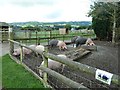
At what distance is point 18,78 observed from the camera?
24.7 ft

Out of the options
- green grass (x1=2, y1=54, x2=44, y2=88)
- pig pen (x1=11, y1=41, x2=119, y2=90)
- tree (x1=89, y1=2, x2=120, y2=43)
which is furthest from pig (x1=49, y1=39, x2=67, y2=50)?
tree (x1=89, y1=2, x2=120, y2=43)

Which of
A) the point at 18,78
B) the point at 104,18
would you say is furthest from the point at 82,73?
the point at 104,18

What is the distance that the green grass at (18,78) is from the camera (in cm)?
668

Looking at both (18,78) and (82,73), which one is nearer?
(18,78)

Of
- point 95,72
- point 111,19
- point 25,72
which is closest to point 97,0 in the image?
point 111,19

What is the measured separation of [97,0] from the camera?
63.2 ft

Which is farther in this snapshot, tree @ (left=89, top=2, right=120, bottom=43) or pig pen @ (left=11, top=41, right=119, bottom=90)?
tree @ (left=89, top=2, right=120, bottom=43)

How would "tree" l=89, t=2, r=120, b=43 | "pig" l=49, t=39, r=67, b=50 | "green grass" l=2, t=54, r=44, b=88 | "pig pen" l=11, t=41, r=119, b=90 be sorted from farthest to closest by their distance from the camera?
"tree" l=89, t=2, r=120, b=43 < "pig" l=49, t=39, r=67, b=50 < "green grass" l=2, t=54, r=44, b=88 < "pig pen" l=11, t=41, r=119, b=90

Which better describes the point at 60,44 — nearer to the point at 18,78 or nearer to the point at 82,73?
the point at 82,73

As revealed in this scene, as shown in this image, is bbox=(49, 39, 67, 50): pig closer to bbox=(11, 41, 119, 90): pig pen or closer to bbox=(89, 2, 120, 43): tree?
bbox=(11, 41, 119, 90): pig pen

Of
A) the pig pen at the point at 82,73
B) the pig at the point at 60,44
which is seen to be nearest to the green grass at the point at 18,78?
the pig pen at the point at 82,73

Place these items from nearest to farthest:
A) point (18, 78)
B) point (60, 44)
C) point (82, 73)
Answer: point (18, 78)
point (82, 73)
point (60, 44)

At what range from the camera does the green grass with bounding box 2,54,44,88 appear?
6680 millimetres

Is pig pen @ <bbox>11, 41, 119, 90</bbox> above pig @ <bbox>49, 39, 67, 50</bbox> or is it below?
below
